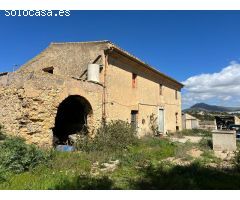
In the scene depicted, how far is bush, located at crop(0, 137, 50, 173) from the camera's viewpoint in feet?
26.6

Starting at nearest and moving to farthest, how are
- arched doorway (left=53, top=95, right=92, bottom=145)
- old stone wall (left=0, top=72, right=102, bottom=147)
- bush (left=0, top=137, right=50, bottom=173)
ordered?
bush (left=0, top=137, right=50, bottom=173)
old stone wall (left=0, top=72, right=102, bottom=147)
arched doorway (left=53, top=95, right=92, bottom=145)

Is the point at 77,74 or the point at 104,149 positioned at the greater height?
the point at 77,74

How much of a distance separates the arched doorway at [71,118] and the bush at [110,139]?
1.15 metres

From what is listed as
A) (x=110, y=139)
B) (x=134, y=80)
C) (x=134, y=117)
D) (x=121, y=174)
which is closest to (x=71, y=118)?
(x=110, y=139)

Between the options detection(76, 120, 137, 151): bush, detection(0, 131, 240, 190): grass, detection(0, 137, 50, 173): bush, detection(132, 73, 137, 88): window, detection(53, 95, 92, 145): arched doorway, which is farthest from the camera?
detection(132, 73, 137, 88): window

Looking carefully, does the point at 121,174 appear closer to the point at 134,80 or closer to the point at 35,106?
the point at 35,106

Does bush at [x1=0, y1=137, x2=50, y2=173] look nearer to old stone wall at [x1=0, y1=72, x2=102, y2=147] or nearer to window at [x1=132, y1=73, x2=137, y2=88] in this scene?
old stone wall at [x1=0, y1=72, x2=102, y2=147]

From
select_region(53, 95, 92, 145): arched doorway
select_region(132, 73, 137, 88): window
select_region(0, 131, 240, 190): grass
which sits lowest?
select_region(0, 131, 240, 190): grass

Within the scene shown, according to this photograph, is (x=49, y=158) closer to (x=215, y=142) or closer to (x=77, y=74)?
(x=77, y=74)

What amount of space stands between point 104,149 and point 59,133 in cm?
426

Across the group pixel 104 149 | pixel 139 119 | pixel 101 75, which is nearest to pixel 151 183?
pixel 104 149

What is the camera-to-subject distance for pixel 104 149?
11.3m

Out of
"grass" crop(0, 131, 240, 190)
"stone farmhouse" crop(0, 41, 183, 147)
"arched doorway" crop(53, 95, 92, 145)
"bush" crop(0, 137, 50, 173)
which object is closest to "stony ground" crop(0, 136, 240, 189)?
"grass" crop(0, 131, 240, 190)

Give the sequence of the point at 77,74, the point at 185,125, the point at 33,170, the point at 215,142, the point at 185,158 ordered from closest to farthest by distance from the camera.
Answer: the point at 33,170 < the point at 185,158 < the point at 215,142 < the point at 77,74 < the point at 185,125
